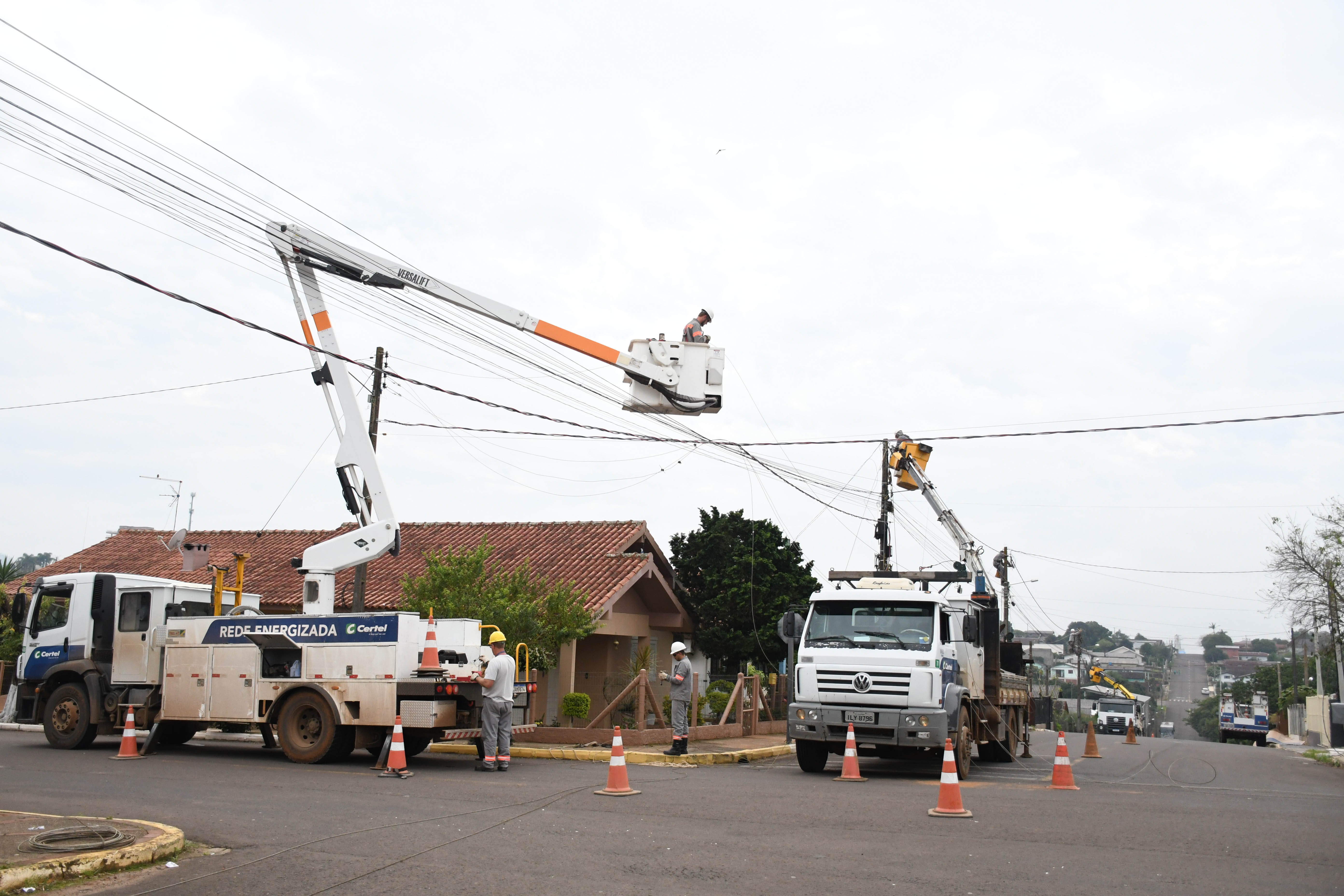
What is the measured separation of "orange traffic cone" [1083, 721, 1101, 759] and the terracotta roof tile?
33.9 ft

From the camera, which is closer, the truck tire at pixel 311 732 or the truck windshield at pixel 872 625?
the truck tire at pixel 311 732

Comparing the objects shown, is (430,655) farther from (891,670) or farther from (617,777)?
(891,670)

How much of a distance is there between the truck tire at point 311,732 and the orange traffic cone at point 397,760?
150 centimetres

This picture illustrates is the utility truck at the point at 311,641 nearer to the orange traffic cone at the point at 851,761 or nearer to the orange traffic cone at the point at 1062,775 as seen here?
the orange traffic cone at the point at 851,761

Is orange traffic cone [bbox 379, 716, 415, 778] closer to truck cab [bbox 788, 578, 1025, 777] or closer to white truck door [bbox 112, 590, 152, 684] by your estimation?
truck cab [bbox 788, 578, 1025, 777]

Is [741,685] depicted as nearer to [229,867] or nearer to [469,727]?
[469,727]

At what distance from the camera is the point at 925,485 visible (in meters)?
28.5

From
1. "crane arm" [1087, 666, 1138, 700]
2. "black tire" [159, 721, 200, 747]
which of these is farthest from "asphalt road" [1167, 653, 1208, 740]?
"black tire" [159, 721, 200, 747]

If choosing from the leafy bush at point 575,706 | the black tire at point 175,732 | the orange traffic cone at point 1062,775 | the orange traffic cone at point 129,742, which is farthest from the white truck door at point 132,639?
the orange traffic cone at point 1062,775

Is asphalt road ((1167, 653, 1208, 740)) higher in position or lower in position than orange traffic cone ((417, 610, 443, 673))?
lower

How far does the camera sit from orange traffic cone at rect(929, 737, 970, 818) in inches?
431

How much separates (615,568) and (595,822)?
15.5 meters

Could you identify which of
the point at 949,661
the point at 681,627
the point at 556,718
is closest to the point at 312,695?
the point at 949,661

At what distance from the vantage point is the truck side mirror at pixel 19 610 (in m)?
17.3
